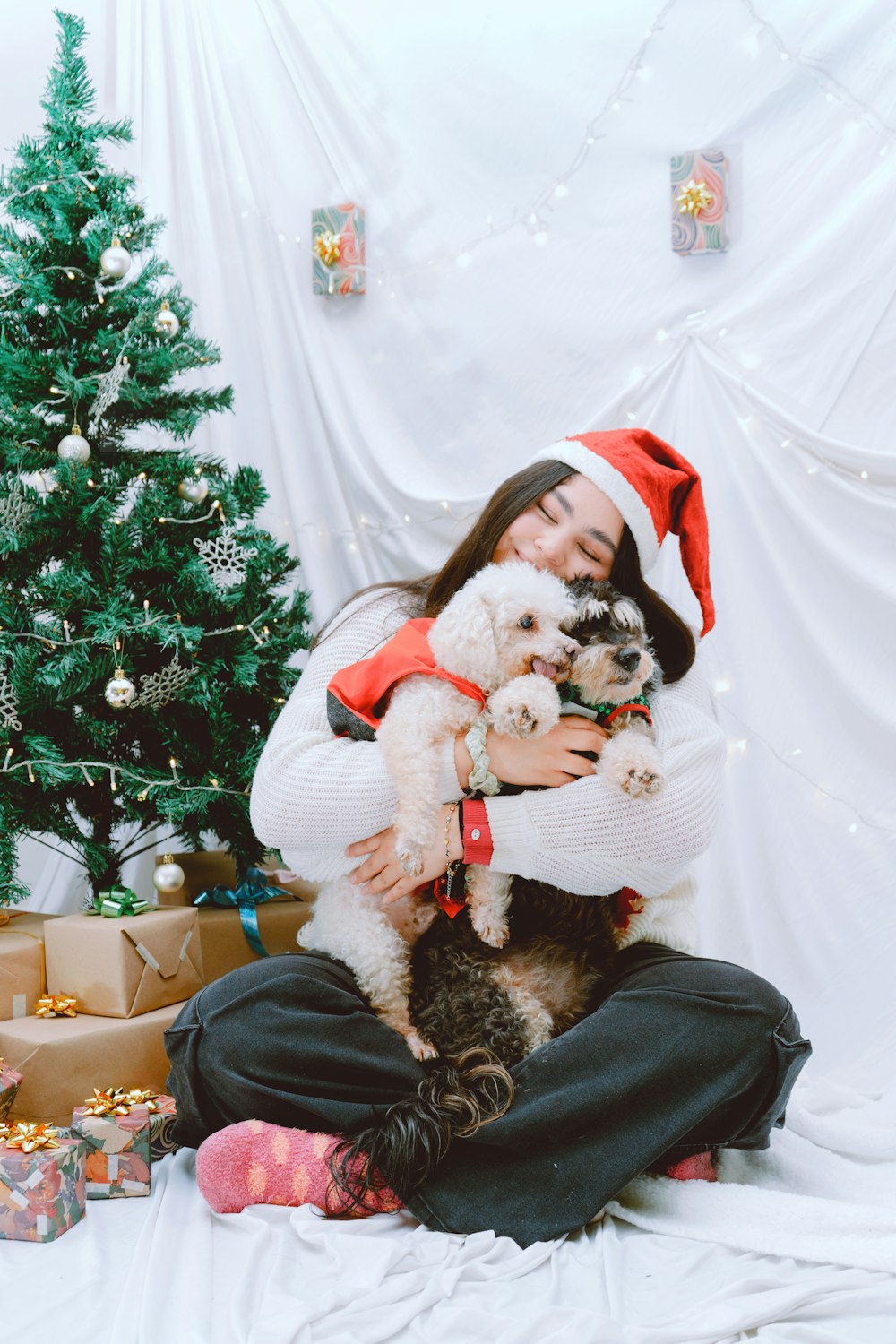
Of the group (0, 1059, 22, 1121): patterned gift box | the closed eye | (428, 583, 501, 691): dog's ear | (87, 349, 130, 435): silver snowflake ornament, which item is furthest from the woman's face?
(0, 1059, 22, 1121): patterned gift box

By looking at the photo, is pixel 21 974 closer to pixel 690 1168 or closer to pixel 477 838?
pixel 477 838

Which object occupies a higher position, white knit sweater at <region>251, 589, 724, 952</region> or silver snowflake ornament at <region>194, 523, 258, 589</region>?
silver snowflake ornament at <region>194, 523, 258, 589</region>

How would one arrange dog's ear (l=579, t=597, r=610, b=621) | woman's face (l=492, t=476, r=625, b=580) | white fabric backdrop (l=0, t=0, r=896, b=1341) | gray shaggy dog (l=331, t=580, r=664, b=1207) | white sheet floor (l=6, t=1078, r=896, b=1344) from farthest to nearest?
white fabric backdrop (l=0, t=0, r=896, b=1341), woman's face (l=492, t=476, r=625, b=580), dog's ear (l=579, t=597, r=610, b=621), gray shaggy dog (l=331, t=580, r=664, b=1207), white sheet floor (l=6, t=1078, r=896, b=1344)

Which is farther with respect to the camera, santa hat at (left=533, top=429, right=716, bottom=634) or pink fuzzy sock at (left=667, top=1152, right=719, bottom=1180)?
santa hat at (left=533, top=429, right=716, bottom=634)

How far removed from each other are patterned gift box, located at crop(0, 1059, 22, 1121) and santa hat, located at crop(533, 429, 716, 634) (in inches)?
56.1

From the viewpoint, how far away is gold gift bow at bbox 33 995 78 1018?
2049 mm

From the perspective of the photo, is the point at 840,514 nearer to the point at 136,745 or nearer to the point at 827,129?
the point at 827,129

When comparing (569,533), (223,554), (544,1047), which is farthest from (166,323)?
(544,1047)

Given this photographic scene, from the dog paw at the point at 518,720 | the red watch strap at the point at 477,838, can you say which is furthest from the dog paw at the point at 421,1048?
the dog paw at the point at 518,720

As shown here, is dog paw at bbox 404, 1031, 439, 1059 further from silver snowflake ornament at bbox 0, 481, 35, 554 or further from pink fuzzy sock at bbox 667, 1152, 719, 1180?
silver snowflake ornament at bbox 0, 481, 35, 554

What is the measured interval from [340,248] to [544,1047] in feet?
6.92

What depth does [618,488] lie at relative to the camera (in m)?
1.88

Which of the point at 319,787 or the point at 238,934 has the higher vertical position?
the point at 319,787

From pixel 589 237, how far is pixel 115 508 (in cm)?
134
